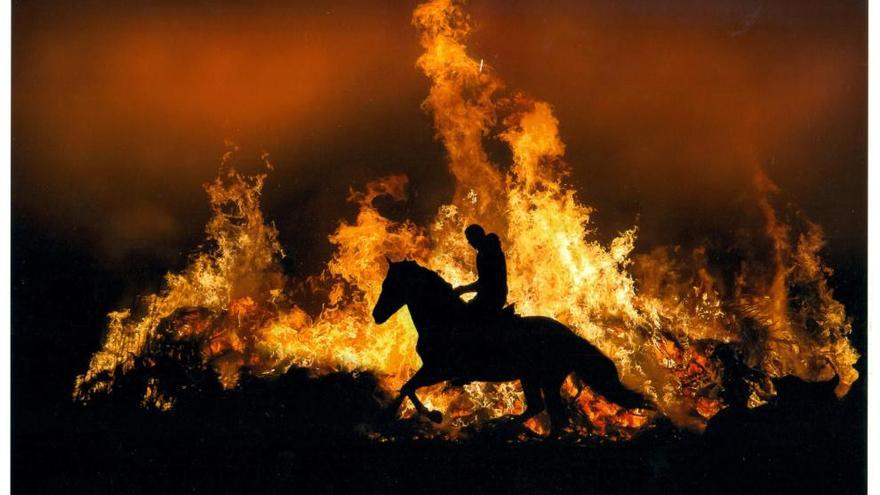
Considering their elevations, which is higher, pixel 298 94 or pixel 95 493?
pixel 298 94

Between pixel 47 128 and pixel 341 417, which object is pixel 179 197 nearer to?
pixel 47 128

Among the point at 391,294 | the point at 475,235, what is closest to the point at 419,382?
the point at 391,294

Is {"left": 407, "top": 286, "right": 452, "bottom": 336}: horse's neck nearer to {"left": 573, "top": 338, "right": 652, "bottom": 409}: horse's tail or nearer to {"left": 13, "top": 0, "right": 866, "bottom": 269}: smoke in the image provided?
{"left": 13, "top": 0, "right": 866, "bottom": 269}: smoke

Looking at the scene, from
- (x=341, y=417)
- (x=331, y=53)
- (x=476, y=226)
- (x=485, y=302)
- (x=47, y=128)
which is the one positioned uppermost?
(x=331, y=53)

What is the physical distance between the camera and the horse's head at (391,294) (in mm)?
6207

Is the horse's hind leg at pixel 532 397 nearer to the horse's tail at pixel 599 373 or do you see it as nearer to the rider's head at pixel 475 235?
the horse's tail at pixel 599 373

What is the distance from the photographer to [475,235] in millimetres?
6414

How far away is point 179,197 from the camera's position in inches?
257

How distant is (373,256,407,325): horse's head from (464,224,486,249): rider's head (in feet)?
1.76

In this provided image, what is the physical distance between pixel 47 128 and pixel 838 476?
6.13 metres

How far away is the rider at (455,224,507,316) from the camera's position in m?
6.29

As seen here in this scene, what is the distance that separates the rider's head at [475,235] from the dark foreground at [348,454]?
4.03 ft

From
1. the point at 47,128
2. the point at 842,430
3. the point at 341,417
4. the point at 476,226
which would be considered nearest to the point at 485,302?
the point at 476,226

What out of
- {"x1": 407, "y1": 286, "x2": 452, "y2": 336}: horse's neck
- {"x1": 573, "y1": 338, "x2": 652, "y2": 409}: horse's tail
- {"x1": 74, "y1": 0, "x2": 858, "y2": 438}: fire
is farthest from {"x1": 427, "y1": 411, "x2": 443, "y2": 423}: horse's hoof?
{"x1": 573, "y1": 338, "x2": 652, "y2": 409}: horse's tail
